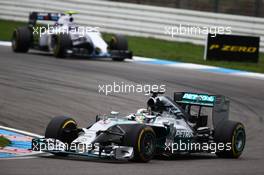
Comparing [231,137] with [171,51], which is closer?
[231,137]

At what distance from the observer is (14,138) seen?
14.3 metres

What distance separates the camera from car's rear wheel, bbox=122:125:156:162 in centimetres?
1217

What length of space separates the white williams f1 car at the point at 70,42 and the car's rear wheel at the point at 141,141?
48.4ft

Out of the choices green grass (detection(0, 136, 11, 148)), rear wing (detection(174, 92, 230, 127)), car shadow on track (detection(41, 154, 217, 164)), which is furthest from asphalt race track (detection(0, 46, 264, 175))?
green grass (detection(0, 136, 11, 148))

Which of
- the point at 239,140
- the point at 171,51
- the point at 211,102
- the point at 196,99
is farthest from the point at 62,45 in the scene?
the point at 239,140

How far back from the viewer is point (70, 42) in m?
27.1

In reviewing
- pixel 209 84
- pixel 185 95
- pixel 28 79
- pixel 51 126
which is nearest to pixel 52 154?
pixel 51 126

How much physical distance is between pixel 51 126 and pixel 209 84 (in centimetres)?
1093

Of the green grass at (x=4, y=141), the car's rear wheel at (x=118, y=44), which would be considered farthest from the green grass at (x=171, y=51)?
the green grass at (x=4, y=141)

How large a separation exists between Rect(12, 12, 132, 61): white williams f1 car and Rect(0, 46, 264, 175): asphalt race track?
32 centimetres

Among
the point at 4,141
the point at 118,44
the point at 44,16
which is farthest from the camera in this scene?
the point at 44,16

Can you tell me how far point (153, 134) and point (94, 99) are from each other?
6947 millimetres

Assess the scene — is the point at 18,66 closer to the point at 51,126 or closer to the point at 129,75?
the point at 129,75

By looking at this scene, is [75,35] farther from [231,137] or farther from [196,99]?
[231,137]
